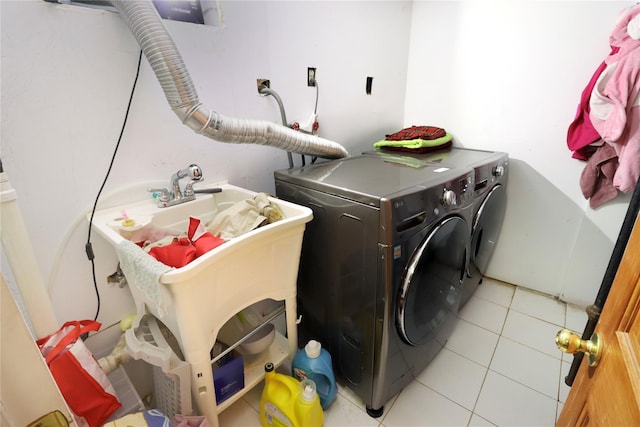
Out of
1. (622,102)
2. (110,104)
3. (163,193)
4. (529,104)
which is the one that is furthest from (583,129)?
(110,104)

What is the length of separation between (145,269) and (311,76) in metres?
1.24

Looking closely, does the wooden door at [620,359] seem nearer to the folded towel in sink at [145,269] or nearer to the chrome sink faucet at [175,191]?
Result: the folded towel in sink at [145,269]

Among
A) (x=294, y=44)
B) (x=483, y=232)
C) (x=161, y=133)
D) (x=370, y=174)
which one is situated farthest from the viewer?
(x=483, y=232)

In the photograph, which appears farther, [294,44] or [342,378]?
[294,44]

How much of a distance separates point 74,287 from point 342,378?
1092 mm

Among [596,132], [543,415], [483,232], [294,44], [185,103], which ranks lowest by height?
[543,415]

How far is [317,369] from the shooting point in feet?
4.07

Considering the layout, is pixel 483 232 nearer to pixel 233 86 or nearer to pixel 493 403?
pixel 493 403

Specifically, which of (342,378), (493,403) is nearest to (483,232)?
(493,403)

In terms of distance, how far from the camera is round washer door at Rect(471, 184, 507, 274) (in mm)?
1603

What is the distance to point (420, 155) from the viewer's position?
1.77 m

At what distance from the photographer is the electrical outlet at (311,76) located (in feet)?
Result: 5.30

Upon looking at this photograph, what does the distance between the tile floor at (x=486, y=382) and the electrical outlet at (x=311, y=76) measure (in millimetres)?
1473

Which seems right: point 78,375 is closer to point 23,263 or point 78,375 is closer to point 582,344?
point 23,263
